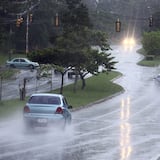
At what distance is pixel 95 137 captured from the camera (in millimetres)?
24094

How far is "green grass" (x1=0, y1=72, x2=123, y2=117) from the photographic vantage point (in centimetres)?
3627

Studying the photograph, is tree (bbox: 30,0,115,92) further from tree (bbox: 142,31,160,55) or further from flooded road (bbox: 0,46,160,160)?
tree (bbox: 142,31,160,55)

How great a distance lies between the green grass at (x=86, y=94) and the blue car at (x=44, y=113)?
7547mm

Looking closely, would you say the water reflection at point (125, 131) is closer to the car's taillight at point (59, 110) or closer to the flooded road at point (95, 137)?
the flooded road at point (95, 137)

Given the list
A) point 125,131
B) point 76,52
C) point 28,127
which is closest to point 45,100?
point 28,127

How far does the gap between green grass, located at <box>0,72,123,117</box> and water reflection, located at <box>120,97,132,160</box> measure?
9.34ft

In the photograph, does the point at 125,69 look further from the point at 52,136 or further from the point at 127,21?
the point at 127,21

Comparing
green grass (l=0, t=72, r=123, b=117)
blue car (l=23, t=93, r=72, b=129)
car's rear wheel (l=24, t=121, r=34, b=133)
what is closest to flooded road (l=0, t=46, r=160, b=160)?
car's rear wheel (l=24, t=121, r=34, b=133)

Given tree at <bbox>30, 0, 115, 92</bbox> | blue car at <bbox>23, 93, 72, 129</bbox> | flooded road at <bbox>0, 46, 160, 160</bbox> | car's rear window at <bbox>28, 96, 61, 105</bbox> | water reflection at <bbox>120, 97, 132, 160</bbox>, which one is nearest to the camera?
flooded road at <bbox>0, 46, 160, 160</bbox>

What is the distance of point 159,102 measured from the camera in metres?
49.1

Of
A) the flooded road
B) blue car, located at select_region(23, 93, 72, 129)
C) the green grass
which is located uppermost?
blue car, located at select_region(23, 93, 72, 129)

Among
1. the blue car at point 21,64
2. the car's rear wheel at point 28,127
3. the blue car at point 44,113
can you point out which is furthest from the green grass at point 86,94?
the blue car at point 21,64

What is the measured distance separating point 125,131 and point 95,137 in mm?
3691

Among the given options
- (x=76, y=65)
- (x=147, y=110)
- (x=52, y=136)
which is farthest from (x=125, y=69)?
(x=52, y=136)
